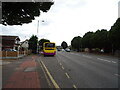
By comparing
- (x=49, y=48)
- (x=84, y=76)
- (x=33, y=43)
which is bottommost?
(x=84, y=76)

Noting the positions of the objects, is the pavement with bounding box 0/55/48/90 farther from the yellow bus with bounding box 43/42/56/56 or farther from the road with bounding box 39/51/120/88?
the yellow bus with bounding box 43/42/56/56

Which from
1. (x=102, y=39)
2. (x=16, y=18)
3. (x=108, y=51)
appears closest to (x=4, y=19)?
(x=16, y=18)

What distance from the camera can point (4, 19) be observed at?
1280 centimetres

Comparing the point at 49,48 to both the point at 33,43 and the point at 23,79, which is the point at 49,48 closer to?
the point at 33,43

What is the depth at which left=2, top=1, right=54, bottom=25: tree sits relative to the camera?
1087 cm

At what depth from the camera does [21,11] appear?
1155cm

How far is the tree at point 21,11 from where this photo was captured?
10.9 meters

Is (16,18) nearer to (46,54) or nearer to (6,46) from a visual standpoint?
(46,54)

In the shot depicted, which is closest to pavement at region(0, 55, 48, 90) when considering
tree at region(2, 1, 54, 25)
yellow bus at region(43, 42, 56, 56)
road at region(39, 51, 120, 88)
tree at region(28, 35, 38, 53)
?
road at region(39, 51, 120, 88)

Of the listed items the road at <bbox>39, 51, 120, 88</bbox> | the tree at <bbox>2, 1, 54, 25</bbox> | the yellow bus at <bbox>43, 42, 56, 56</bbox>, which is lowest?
the road at <bbox>39, 51, 120, 88</bbox>

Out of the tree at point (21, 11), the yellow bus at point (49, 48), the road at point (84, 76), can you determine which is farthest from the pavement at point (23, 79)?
the yellow bus at point (49, 48)

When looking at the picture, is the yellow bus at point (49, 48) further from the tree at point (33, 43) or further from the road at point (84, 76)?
the road at point (84, 76)

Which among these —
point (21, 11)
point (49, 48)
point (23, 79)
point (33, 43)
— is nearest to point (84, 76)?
point (23, 79)

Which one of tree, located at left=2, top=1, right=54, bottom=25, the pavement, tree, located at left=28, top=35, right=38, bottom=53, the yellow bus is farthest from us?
tree, located at left=28, top=35, right=38, bottom=53
